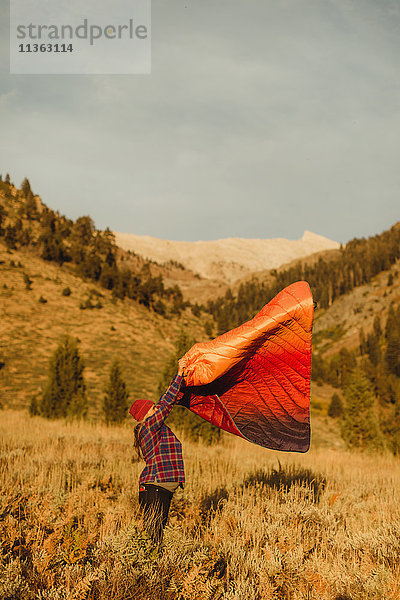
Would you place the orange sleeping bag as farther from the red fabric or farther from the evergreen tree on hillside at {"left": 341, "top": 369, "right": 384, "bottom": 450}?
the evergreen tree on hillside at {"left": 341, "top": 369, "right": 384, "bottom": 450}

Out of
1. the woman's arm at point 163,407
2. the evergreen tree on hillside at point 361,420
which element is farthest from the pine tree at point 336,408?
the woman's arm at point 163,407

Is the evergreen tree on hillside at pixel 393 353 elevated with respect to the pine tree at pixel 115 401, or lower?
lower

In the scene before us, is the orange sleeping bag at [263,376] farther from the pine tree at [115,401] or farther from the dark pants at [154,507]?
the pine tree at [115,401]

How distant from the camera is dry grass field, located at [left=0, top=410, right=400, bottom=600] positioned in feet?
10.6

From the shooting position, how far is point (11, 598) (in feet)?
9.56

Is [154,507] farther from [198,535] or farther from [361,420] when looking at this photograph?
[361,420]

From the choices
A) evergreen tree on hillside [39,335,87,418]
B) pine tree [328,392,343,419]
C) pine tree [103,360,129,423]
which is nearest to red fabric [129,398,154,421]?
evergreen tree on hillside [39,335,87,418]

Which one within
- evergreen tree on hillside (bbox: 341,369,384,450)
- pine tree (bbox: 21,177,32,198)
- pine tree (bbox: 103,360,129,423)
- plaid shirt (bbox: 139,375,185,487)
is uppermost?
pine tree (bbox: 21,177,32,198)

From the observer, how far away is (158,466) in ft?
12.3

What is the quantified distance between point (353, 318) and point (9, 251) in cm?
10752

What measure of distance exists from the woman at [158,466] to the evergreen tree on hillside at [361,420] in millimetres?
17298

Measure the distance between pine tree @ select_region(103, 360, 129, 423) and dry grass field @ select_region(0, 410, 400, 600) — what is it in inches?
372

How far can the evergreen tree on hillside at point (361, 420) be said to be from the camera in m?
18.7

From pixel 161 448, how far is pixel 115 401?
46.6 ft
